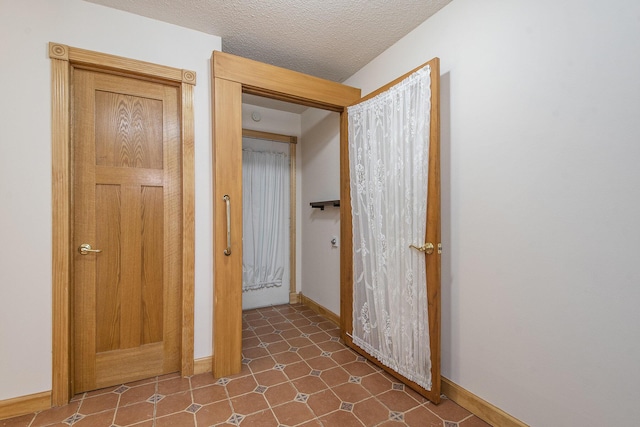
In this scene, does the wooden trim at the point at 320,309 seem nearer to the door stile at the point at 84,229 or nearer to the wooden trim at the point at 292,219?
the wooden trim at the point at 292,219

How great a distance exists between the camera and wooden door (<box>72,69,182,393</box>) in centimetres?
197

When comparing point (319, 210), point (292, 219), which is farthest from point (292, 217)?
point (319, 210)

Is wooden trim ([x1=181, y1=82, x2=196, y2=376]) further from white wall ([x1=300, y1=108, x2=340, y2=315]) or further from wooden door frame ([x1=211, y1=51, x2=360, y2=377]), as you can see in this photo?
white wall ([x1=300, y1=108, x2=340, y2=315])

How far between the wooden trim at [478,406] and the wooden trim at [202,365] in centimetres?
173

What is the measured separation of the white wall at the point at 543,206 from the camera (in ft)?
3.89

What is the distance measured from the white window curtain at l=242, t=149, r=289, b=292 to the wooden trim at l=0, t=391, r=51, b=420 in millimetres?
2006

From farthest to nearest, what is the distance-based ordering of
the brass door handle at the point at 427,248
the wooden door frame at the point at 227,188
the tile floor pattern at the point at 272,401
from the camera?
the wooden door frame at the point at 227,188, the brass door handle at the point at 427,248, the tile floor pattern at the point at 272,401

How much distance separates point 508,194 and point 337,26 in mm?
1681

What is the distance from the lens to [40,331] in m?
1.78

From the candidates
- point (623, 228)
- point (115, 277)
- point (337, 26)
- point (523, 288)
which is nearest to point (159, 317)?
point (115, 277)

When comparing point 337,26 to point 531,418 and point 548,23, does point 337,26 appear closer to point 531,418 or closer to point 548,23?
point 548,23

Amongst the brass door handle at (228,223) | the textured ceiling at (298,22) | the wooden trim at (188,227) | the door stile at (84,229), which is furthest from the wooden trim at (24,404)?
the textured ceiling at (298,22)

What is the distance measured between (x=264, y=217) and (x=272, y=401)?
7.44ft

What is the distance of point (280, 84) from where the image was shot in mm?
2307
